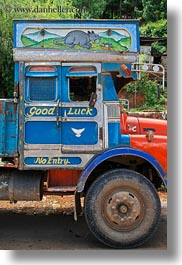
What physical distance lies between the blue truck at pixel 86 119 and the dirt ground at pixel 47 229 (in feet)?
1.58

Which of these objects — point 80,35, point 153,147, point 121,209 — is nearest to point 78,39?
point 80,35

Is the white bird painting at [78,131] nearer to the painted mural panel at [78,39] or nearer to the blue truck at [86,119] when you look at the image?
the blue truck at [86,119]

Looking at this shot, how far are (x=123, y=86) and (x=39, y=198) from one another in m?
1.66

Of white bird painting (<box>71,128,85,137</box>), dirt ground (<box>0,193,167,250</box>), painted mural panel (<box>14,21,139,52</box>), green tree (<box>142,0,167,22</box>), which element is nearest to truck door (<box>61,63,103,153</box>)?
white bird painting (<box>71,128,85,137</box>)

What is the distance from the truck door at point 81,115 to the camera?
498 centimetres

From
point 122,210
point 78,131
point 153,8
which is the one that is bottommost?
point 122,210

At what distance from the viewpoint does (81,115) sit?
16.3 feet

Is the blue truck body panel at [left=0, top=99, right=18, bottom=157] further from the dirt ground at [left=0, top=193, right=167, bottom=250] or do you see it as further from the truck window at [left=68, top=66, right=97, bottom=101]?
the dirt ground at [left=0, top=193, right=167, bottom=250]

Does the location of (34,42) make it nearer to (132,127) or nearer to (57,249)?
(132,127)

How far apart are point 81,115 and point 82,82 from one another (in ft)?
1.25

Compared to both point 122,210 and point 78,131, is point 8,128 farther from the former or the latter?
point 122,210

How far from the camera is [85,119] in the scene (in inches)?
196

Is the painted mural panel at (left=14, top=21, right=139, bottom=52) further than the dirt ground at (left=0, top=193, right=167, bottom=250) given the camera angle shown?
No

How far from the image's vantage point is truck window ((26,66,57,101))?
4.99m
